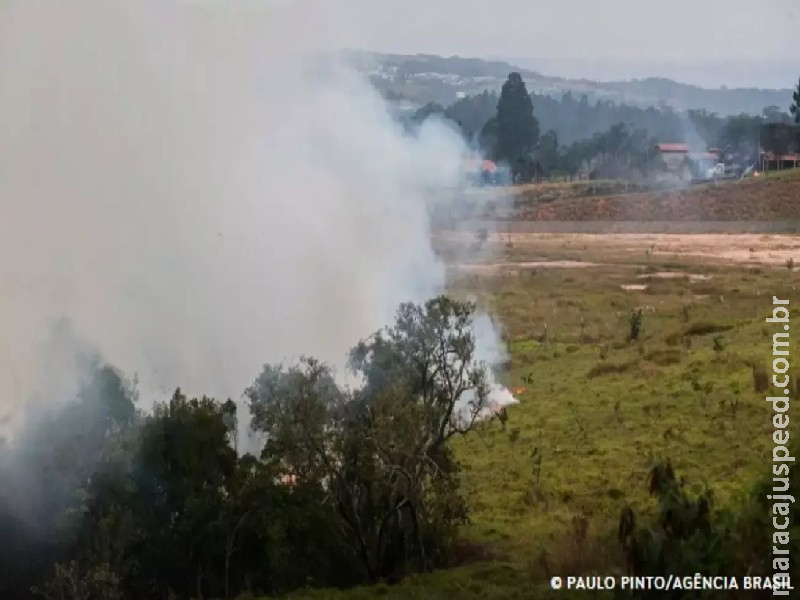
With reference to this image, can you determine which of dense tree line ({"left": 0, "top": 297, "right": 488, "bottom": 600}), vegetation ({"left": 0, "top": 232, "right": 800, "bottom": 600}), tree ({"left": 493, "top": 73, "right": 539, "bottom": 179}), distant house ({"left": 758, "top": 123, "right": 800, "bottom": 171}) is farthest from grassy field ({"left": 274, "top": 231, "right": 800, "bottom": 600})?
tree ({"left": 493, "top": 73, "right": 539, "bottom": 179})

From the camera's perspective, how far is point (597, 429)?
2164 centimetres

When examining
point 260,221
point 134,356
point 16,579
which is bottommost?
point 16,579

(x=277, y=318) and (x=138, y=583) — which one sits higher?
(x=277, y=318)

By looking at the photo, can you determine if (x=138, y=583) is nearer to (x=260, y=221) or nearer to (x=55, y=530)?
(x=55, y=530)

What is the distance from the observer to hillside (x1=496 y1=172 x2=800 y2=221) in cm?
6675

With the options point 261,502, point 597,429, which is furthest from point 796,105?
point 261,502

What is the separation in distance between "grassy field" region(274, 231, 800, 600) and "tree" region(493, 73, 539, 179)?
57.5 m

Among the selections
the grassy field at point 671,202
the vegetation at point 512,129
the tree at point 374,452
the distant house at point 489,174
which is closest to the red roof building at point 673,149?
the vegetation at point 512,129

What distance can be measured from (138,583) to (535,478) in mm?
6966

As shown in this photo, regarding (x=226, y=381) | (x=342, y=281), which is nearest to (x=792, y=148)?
(x=342, y=281)

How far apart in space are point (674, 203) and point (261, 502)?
60.0 meters

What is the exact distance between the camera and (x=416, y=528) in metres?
15.3

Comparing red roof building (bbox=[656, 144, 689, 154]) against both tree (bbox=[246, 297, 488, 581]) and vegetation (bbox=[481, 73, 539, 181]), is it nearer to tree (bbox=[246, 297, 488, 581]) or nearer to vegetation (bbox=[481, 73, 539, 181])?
vegetation (bbox=[481, 73, 539, 181])

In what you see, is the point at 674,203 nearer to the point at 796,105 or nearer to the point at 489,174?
the point at 489,174
